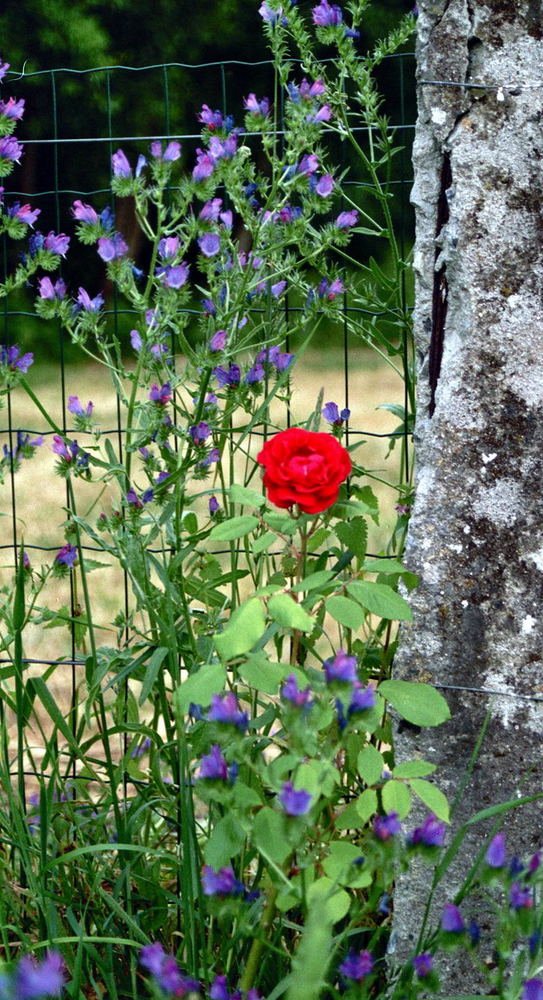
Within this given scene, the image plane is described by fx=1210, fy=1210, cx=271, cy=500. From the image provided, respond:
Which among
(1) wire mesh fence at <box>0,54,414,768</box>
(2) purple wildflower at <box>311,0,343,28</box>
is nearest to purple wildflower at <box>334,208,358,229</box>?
(2) purple wildflower at <box>311,0,343,28</box>

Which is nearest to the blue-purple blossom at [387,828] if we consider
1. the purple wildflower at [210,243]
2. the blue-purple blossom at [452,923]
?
the blue-purple blossom at [452,923]

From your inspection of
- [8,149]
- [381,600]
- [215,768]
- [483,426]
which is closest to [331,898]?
[215,768]

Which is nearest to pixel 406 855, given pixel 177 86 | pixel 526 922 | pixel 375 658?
pixel 526 922

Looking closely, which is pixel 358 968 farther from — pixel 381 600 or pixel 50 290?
pixel 50 290

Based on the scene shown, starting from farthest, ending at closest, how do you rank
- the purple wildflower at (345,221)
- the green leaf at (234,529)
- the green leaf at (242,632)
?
the purple wildflower at (345,221) → the green leaf at (234,529) → the green leaf at (242,632)

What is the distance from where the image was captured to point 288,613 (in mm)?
1362

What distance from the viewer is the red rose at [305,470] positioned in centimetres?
143

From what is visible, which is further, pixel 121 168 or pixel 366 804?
pixel 121 168

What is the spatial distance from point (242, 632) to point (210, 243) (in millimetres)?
668

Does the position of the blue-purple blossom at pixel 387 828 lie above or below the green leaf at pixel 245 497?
below

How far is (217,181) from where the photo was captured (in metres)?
1.74

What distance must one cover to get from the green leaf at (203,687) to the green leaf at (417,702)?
0.75 ft

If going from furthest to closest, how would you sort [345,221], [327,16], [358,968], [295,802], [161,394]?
1. [327,16]
2. [345,221]
3. [161,394]
4. [358,968]
5. [295,802]

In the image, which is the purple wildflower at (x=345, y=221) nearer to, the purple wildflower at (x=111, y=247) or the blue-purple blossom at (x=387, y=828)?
the purple wildflower at (x=111, y=247)
